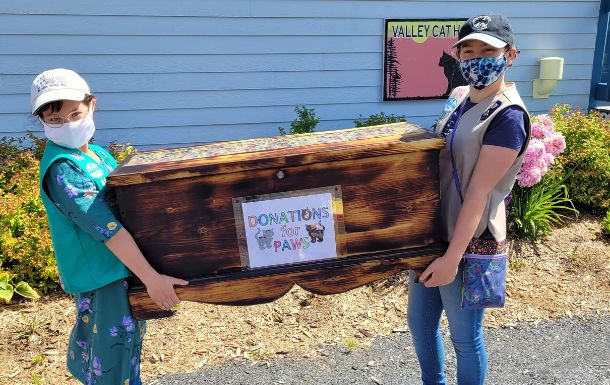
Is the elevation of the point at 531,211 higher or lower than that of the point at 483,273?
lower

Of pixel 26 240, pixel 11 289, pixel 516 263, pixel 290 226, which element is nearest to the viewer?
pixel 290 226

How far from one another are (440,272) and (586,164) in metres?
3.83

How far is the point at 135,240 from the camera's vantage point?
165 cm

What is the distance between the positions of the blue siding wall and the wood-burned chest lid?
3.84m

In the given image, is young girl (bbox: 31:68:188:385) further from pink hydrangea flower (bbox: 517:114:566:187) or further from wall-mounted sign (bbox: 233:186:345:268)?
pink hydrangea flower (bbox: 517:114:566:187)

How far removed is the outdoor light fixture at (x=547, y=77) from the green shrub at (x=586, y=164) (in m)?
1.41

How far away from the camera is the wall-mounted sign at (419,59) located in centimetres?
579

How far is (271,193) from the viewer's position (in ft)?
5.41

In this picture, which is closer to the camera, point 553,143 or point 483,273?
point 483,273

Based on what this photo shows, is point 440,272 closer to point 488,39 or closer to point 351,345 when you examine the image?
point 488,39

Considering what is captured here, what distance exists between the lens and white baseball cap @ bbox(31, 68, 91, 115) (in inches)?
62.3

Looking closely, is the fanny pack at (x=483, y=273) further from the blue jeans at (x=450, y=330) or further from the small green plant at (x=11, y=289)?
the small green plant at (x=11, y=289)

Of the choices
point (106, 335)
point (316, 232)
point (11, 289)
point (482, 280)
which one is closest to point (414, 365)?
point (482, 280)

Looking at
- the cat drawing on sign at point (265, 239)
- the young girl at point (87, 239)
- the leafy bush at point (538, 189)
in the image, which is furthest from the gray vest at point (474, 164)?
the leafy bush at point (538, 189)
